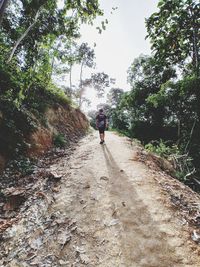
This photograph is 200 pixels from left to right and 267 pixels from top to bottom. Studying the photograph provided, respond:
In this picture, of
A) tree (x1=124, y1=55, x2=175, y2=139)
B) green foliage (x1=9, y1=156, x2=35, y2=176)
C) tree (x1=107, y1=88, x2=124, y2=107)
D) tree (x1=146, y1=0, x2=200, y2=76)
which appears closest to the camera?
green foliage (x1=9, y1=156, x2=35, y2=176)

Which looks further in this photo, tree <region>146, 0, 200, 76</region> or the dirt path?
tree <region>146, 0, 200, 76</region>

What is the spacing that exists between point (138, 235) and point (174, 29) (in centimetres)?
1113

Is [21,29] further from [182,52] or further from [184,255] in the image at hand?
[184,255]

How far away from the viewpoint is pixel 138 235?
140 inches

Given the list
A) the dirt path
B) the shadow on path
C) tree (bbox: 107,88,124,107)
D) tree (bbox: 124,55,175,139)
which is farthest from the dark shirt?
tree (bbox: 107,88,124,107)

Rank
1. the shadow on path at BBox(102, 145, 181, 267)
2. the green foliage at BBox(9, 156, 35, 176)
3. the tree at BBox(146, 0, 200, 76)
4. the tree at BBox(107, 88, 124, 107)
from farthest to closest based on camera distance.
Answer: the tree at BBox(107, 88, 124, 107) → the tree at BBox(146, 0, 200, 76) → the green foliage at BBox(9, 156, 35, 176) → the shadow on path at BBox(102, 145, 181, 267)

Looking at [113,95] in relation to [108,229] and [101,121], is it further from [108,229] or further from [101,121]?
[108,229]

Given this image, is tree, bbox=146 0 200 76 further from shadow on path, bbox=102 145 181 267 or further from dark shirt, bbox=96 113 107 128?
shadow on path, bbox=102 145 181 267

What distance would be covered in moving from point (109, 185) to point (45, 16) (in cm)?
1561

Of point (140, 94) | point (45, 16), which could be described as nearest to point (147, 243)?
point (45, 16)

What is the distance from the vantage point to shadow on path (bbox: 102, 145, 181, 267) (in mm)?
3056

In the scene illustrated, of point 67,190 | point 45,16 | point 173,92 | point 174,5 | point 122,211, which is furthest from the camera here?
point 45,16

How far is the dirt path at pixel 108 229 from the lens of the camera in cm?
315

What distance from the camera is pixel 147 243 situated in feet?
11.0
